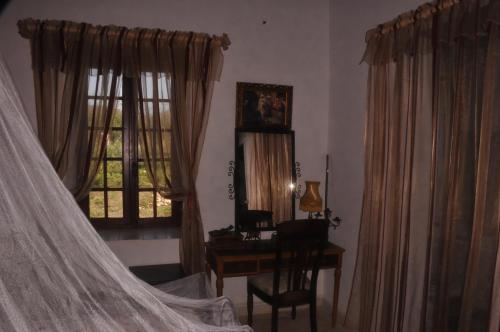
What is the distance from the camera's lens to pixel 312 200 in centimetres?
349

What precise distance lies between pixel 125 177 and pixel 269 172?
4.52ft

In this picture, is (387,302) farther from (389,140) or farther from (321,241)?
(389,140)

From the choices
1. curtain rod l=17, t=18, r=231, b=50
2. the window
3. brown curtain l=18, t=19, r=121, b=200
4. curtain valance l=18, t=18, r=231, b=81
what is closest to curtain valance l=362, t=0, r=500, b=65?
curtain valance l=18, t=18, r=231, b=81

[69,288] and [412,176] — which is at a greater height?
[412,176]

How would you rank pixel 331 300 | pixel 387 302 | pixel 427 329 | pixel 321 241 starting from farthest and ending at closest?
pixel 331 300
pixel 321 241
pixel 387 302
pixel 427 329

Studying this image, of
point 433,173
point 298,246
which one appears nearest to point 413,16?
point 433,173

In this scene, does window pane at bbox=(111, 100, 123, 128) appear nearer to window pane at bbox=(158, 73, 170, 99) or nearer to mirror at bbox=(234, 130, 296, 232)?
window pane at bbox=(158, 73, 170, 99)

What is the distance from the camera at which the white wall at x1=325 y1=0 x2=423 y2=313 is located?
3.40 metres

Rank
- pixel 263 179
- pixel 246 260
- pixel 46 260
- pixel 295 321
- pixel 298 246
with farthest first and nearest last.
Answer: pixel 263 179 → pixel 295 321 → pixel 246 260 → pixel 298 246 → pixel 46 260

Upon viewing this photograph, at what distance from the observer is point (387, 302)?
277 cm

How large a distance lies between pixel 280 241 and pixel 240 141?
1.19m

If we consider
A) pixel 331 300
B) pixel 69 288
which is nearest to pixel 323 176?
pixel 331 300

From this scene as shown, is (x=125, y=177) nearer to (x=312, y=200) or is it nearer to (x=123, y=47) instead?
(x=123, y=47)

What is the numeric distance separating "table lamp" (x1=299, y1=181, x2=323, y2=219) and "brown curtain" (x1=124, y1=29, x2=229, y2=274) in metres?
0.99
